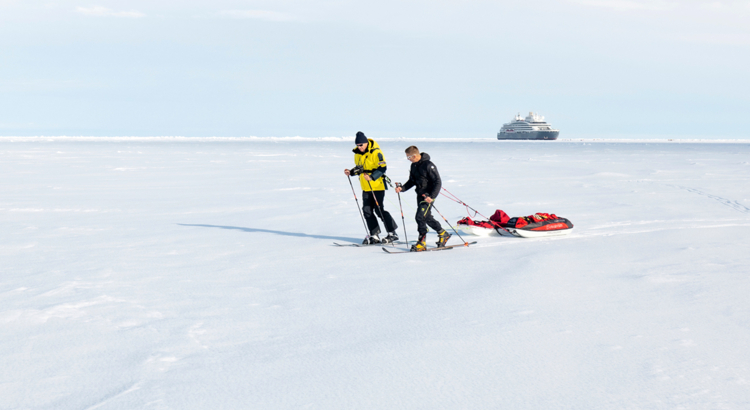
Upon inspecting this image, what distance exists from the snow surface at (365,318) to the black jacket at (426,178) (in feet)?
2.54

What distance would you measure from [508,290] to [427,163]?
7.49ft

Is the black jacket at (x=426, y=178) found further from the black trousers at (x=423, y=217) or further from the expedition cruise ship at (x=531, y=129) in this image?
the expedition cruise ship at (x=531, y=129)

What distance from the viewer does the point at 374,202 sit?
7.61 m

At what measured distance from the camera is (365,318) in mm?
4211

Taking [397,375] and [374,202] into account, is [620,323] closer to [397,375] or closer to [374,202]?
[397,375]

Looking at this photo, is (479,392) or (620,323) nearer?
(479,392)

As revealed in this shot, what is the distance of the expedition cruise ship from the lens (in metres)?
134

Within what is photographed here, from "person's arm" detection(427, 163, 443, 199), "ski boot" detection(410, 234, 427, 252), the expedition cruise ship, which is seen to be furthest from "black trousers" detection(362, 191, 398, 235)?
the expedition cruise ship

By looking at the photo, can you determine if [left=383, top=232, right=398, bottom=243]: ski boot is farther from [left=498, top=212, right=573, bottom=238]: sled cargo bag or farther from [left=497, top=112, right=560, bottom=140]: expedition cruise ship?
[left=497, top=112, right=560, bottom=140]: expedition cruise ship

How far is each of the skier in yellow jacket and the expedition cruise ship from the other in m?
133

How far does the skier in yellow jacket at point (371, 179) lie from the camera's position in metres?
7.21

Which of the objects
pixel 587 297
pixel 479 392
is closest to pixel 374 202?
pixel 587 297

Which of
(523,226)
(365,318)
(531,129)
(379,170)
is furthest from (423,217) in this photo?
(531,129)

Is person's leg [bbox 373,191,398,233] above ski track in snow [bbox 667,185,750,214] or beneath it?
above
